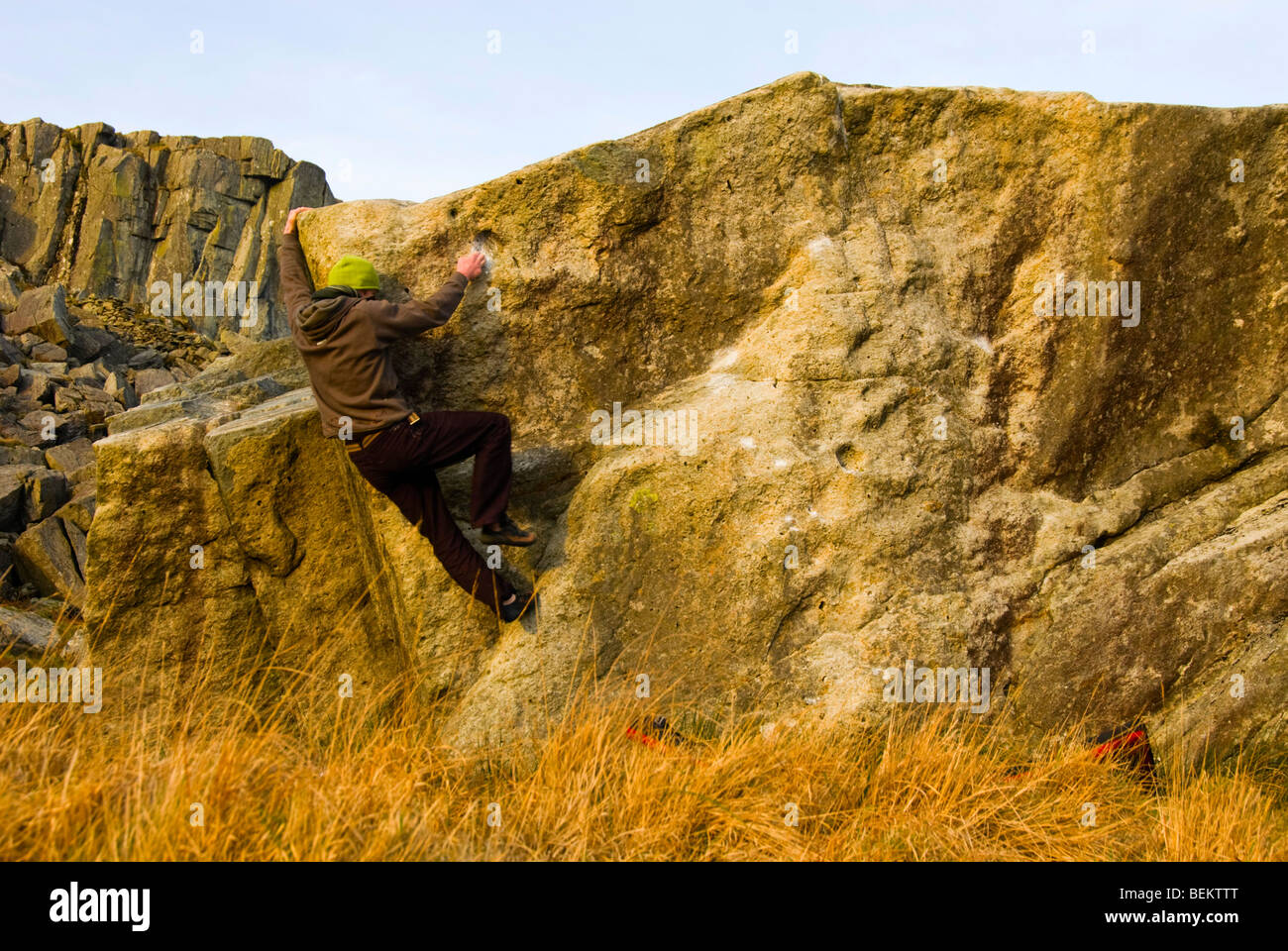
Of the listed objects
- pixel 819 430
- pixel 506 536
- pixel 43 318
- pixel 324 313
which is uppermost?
pixel 43 318

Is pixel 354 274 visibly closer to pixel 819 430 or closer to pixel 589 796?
pixel 819 430

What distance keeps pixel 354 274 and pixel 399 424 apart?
2.90 feet

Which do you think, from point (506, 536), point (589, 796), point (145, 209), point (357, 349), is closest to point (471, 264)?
point (357, 349)

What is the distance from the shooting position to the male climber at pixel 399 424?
16.6ft

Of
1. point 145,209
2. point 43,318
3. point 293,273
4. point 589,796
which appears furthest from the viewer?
point 145,209

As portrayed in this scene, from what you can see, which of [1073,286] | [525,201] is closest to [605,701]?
Result: [525,201]

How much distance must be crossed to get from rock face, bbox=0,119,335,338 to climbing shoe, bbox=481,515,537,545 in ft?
126

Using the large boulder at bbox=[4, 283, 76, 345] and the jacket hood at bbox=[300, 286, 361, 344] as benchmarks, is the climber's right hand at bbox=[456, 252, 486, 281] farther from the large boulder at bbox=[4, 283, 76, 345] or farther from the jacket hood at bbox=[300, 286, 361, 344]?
the large boulder at bbox=[4, 283, 76, 345]

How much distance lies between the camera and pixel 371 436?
510 cm

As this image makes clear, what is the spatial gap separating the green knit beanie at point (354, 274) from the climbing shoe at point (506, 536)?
1472 mm

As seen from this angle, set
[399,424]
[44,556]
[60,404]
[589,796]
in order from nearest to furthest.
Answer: [589,796]
[399,424]
[44,556]
[60,404]

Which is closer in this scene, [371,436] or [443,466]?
[371,436]

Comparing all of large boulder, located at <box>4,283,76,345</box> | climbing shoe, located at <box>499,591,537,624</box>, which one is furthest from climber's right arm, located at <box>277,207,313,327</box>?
large boulder, located at <box>4,283,76,345</box>

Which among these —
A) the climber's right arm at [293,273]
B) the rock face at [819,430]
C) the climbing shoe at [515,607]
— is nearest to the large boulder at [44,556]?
the rock face at [819,430]
